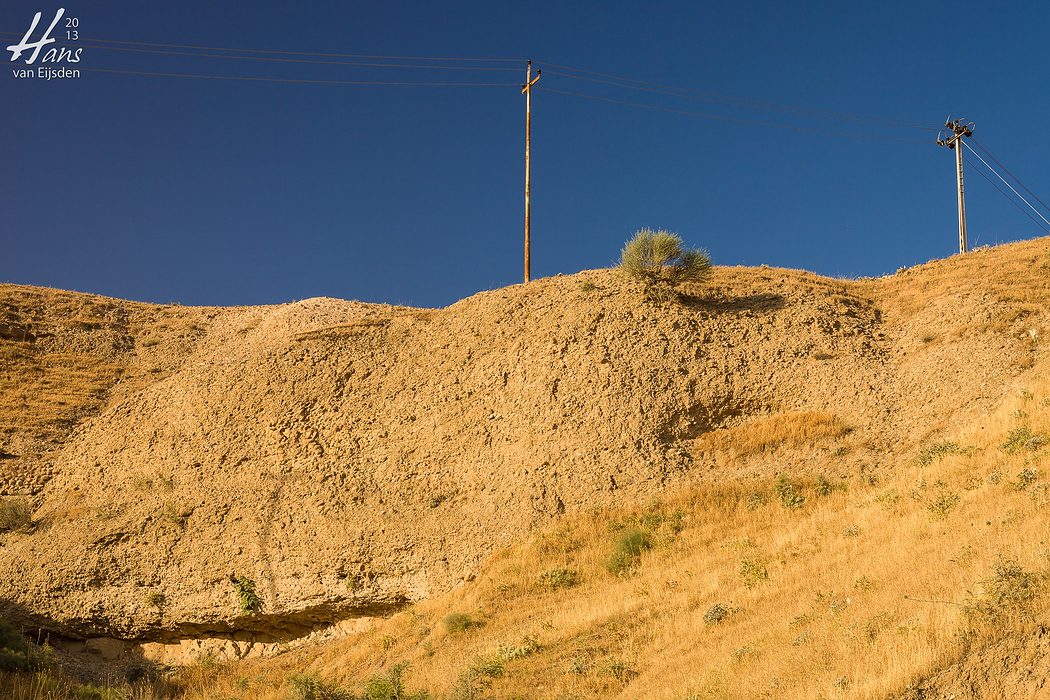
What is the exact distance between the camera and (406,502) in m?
20.3

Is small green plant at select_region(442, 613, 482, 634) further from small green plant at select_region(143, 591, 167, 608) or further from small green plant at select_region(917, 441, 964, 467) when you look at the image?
small green plant at select_region(917, 441, 964, 467)

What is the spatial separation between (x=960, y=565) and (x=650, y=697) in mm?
4064

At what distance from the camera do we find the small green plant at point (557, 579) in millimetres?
16906

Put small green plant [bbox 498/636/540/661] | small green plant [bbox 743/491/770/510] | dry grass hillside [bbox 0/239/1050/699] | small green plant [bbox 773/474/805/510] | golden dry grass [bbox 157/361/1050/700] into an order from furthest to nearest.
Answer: small green plant [bbox 743/491/770/510] < small green plant [bbox 773/474/805/510] < small green plant [bbox 498/636/540/661] < dry grass hillside [bbox 0/239/1050/699] < golden dry grass [bbox 157/361/1050/700]

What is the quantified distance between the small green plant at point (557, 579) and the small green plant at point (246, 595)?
21.0 feet

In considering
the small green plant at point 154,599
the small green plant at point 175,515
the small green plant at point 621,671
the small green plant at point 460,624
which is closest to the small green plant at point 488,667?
the small green plant at point 621,671

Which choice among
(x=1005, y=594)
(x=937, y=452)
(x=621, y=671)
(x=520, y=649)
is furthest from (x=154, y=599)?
(x=1005, y=594)

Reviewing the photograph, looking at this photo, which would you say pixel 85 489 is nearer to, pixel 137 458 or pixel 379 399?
pixel 137 458

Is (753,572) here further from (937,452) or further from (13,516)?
(13,516)

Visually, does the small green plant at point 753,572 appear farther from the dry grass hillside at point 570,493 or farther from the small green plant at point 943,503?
the small green plant at point 943,503

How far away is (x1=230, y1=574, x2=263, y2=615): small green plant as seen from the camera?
1895cm

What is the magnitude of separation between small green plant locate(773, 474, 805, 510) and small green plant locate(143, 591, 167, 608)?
13.5 m

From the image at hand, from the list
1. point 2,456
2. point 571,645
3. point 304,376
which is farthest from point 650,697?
point 2,456

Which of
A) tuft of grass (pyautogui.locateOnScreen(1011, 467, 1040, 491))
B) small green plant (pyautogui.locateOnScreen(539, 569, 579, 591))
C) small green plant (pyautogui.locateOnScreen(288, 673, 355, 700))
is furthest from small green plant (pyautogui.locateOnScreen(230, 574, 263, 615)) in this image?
tuft of grass (pyautogui.locateOnScreen(1011, 467, 1040, 491))
